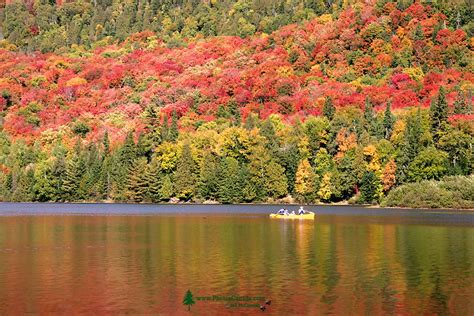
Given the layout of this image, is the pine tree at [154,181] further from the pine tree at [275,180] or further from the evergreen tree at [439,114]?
the evergreen tree at [439,114]

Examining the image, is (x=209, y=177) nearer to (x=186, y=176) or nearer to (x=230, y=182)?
(x=230, y=182)

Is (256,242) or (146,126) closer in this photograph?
(256,242)

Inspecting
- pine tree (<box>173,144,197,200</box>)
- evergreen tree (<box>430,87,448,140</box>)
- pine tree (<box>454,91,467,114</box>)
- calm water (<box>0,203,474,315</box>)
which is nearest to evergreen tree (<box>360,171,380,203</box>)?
evergreen tree (<box>430,87,448,140</box>)

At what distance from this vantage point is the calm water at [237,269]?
41594mm

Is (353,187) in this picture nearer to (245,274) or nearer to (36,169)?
(36,169)

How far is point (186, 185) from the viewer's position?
564 feet

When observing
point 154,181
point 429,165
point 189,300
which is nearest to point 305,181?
point 429,165

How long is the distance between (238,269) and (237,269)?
0.07 m

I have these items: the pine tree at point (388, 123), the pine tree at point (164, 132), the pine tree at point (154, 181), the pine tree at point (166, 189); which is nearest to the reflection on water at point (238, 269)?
the pine tree at point (388, 123)

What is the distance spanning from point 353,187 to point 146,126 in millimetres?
62702

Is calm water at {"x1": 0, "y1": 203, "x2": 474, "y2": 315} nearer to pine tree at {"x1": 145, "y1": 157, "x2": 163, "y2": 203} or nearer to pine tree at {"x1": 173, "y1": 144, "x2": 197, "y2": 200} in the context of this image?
pine tree at {"x1": 173, "y1": 144, "x2": 197, "y2": 200}

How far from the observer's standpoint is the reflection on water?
41.8 meters

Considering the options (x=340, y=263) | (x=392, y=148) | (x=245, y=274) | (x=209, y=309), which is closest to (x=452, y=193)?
→ (x=392, y=148)

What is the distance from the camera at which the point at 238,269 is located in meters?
54.2
